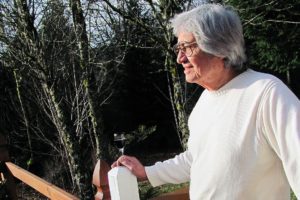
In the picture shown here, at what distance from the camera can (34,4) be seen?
6.55m

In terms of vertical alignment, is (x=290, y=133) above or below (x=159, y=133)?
above

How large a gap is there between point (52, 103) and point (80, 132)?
750mm

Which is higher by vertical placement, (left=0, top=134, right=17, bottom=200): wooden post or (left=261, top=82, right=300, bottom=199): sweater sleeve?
(left=261, top=82, right=300, bottom=199): sweater sleeve

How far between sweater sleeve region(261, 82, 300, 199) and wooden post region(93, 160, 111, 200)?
2.34ft

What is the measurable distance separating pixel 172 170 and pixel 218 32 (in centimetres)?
65

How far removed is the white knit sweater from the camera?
4.88 ft

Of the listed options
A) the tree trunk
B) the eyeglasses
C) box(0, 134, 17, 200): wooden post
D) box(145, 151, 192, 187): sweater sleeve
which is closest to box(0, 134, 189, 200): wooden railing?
box(145, 151, 192, 187): sweater sleeve

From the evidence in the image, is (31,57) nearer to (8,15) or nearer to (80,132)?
(8,15)

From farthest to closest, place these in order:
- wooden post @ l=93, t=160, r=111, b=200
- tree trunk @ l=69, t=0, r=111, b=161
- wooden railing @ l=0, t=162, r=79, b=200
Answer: tree trunk @ l=69, t=0, r=111, b=161
wooden railing @ l=0, t=162, r=79, b=200
wooden post @ l=93, t=160, r=111, b=200

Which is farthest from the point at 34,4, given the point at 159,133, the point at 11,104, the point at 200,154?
the point at 159,133

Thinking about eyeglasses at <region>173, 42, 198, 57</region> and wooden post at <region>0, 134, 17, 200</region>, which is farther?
wooden post at <region>0, 134, 17, 200</region>

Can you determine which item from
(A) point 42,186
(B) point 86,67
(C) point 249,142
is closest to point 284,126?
(C) point 249,142

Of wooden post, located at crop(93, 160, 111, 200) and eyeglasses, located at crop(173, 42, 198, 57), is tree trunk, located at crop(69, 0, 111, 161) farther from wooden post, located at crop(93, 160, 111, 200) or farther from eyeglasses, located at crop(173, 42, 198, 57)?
eyeglasses, located at crop(173, 42, 198, 57)

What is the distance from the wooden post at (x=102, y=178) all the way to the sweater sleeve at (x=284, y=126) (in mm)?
713
